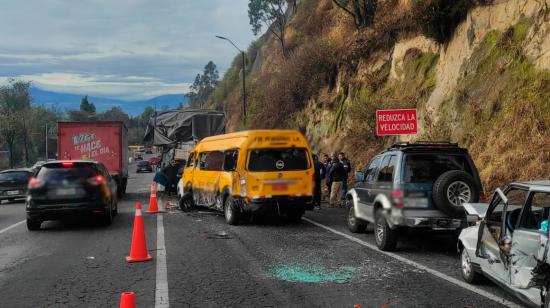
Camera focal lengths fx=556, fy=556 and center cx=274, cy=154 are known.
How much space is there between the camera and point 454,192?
293 inches

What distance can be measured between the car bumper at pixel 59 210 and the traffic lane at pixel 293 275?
240 centimetres

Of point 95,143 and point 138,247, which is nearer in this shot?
point 138,247

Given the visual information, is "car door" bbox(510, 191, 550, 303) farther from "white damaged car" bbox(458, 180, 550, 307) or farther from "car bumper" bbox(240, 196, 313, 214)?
"car bumper" bbox(240, 196, 313, 214)

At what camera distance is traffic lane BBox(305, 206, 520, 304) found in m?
6.80

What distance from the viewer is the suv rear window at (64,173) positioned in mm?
12305

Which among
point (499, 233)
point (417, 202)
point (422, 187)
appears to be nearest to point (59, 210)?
point (422, 187)

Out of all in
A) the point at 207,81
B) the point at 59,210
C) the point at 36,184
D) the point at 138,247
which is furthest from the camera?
the point at 207,81

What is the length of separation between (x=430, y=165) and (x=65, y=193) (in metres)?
8.04

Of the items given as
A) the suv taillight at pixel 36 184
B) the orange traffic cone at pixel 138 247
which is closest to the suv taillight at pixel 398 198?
the orange traffic cone at pixel 138 247

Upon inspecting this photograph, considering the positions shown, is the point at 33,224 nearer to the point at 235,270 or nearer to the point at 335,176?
the point at 235,270

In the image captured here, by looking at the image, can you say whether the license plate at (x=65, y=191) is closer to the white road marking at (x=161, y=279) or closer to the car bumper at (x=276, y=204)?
the white road marking at (x=161, y=279)

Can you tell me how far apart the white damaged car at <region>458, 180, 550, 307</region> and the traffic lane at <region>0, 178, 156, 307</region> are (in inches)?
149

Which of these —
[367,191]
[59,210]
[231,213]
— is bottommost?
[231,213]

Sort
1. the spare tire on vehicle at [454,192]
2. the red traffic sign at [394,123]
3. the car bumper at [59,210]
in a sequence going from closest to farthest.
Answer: the spare tire on vehicle at [454,192]
the car bumper at [59,210]
the red traffic sign at [394,123]
